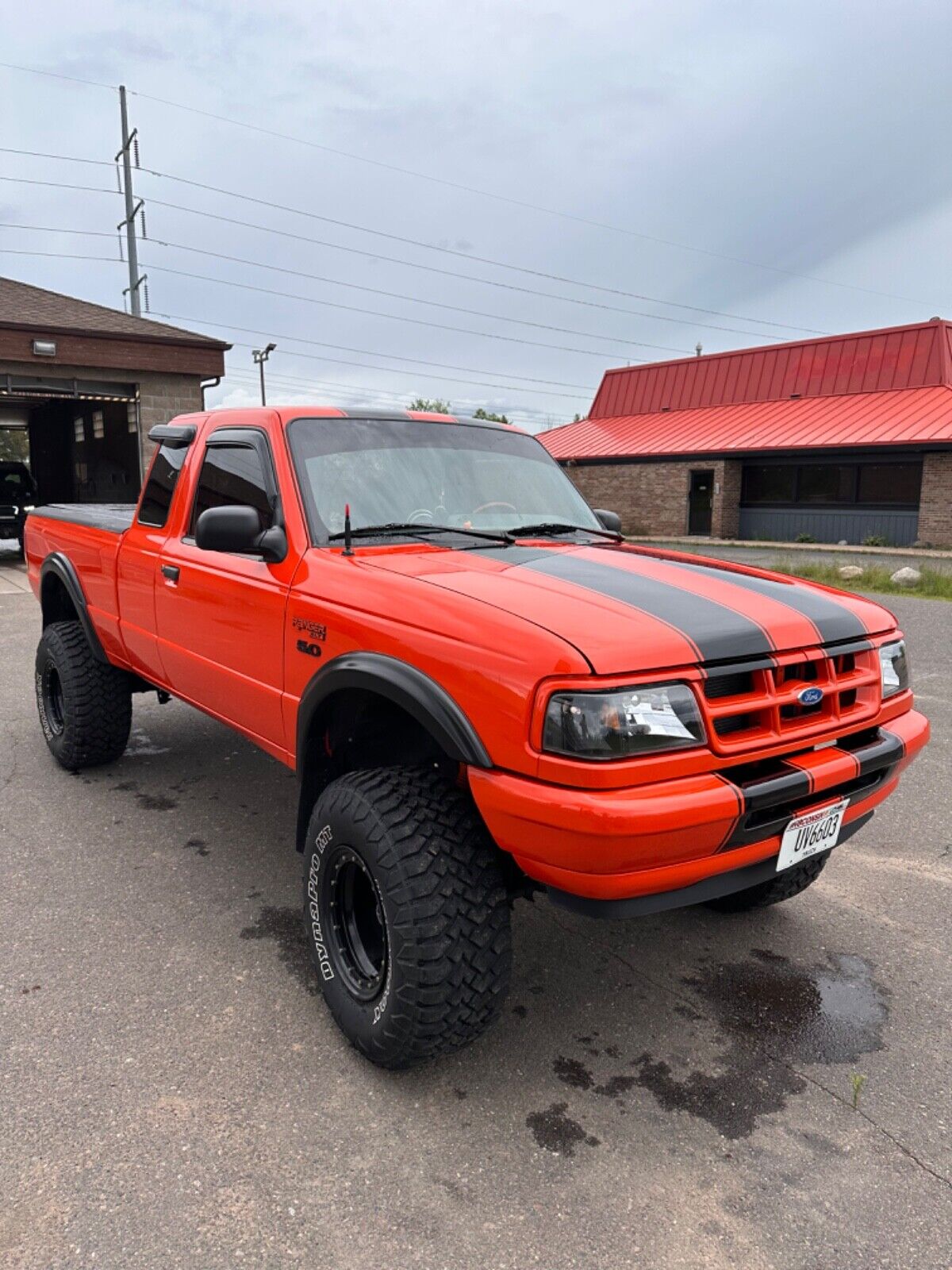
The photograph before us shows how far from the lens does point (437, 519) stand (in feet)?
11.3

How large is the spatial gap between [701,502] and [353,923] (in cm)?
2763

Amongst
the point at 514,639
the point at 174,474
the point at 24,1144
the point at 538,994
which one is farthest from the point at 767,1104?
the point at 174,474

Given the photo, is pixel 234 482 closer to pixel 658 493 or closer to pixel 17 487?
pixel 17 487

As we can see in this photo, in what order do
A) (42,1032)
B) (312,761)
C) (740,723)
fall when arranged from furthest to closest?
(312,761)
(42,1032)
(740,723)

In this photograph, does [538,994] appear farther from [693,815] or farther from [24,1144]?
[24,1144]

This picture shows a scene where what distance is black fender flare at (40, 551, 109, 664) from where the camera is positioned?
4.87 m

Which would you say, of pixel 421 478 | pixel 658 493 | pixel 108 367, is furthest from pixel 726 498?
pixel 421 478

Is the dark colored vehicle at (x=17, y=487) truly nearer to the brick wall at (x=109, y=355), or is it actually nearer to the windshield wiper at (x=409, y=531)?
the brick wall at (x=109, y=355)

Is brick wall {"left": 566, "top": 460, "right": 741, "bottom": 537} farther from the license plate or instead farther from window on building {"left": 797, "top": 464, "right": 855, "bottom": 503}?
the license plate

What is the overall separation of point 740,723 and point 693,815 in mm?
368

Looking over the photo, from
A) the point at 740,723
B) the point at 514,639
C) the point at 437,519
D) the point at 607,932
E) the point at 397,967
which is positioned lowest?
the point at 607,932

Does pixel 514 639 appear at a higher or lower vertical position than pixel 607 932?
higher

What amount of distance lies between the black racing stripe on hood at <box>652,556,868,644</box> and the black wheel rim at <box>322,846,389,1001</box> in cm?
146

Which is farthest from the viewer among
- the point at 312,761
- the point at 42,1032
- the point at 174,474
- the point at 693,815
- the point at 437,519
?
the point at 174,474
